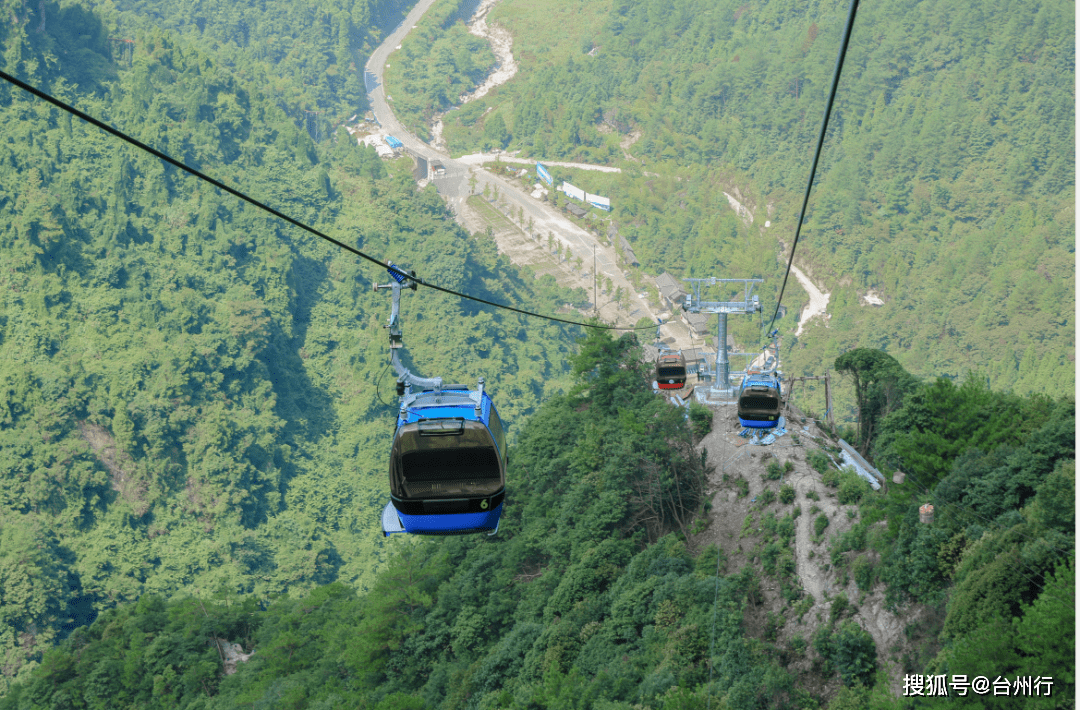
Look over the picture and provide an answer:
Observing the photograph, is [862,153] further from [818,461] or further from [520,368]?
[818,461]

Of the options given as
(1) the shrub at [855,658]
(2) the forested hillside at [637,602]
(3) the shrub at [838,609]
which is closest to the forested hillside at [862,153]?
(2) the forested hillside at [637,602]

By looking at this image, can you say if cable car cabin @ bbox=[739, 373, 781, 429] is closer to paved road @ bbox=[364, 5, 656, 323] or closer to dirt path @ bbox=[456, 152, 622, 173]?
paved road @ bbox=[364, 5, 656, 323]

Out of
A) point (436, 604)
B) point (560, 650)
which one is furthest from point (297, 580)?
point (560, 650)

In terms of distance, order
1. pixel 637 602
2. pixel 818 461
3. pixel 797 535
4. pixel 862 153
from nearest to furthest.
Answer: pixel 797 535
pixel 637 602
pixel 818 461
pixel 862 153

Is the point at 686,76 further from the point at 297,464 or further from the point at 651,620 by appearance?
the point at 651,620

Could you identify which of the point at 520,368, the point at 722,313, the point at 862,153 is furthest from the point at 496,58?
the point at 722,313

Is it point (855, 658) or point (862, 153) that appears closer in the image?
point (855, 658)
